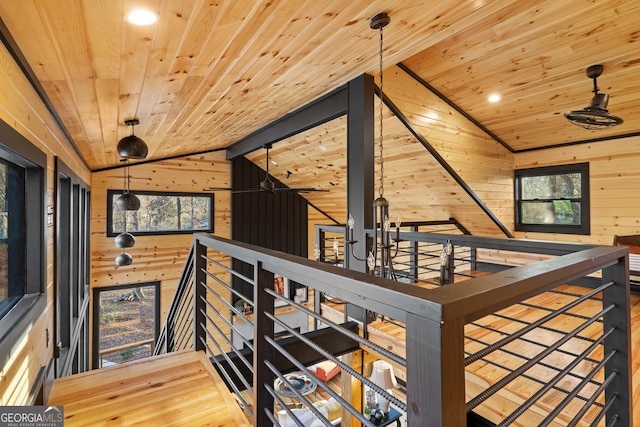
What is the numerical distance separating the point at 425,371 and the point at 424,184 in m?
4.76

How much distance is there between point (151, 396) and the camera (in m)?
1.95

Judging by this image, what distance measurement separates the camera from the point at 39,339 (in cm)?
229

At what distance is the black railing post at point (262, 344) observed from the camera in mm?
1392

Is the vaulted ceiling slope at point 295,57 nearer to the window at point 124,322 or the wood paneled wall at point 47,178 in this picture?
the wood paneled wall at point 47,178

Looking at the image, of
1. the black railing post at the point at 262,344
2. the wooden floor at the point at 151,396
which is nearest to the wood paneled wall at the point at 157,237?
the wooden floor at the point at 151,396

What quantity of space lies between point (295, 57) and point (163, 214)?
5677 millimetres

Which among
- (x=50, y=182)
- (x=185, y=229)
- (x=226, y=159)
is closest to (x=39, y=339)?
(x=50, y=182)

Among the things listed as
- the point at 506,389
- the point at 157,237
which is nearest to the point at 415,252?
the point at 506,389

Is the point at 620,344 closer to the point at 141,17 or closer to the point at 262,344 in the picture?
the point at 262,344

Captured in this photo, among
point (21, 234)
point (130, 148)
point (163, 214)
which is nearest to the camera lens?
point (21, 234)

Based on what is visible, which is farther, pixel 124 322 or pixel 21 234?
pixel 124 322

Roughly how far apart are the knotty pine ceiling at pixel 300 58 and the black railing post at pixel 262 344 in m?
1.32

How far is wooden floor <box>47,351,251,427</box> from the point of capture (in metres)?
1.75

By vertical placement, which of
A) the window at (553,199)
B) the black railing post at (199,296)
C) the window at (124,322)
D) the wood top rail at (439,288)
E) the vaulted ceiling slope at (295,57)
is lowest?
the window at (124,322)
